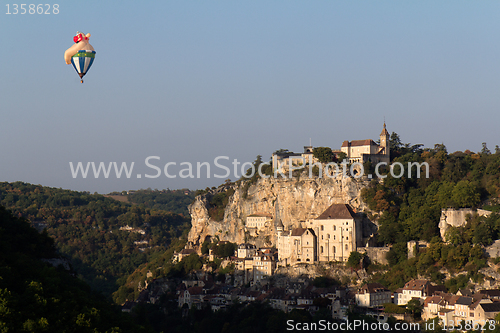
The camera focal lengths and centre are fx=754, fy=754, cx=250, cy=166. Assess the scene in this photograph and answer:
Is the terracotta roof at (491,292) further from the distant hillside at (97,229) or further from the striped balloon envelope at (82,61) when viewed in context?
the distant hillside at (97,229)

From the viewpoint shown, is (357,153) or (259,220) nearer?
(357,153)

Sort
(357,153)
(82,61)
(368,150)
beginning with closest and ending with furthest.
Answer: (82,61)
(368,150)
(357,153)

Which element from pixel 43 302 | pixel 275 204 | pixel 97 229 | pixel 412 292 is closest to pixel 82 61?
pixel 43 302

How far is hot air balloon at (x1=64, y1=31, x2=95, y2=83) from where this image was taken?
4594 cm

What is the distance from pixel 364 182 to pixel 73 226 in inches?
2198

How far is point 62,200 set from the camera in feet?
392

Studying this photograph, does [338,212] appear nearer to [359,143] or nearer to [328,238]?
[328,238]

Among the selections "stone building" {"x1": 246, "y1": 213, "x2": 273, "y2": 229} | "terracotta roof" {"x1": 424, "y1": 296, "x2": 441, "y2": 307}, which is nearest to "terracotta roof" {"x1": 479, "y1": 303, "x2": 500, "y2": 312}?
"terracotta roof" {"x1": 424, "y1": 296, "x2": 441, "y2": 307}

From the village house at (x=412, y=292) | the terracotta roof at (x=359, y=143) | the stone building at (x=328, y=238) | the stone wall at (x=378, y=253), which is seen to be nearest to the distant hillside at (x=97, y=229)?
the stone building at (x=328, y=238)

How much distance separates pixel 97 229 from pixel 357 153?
52.7 meters

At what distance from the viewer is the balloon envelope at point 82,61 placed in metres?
45.9

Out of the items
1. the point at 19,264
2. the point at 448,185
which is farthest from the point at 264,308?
the point at 19,264

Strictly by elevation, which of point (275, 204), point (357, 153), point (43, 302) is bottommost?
point (43, 302)

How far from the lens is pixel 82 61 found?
45.9 metres
